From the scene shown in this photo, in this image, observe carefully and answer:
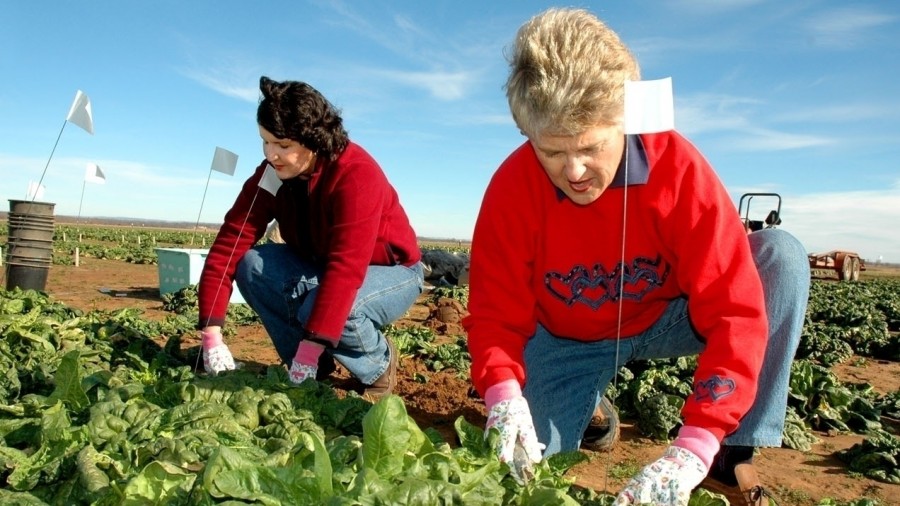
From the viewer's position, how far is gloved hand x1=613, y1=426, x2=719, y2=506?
191 centimetres

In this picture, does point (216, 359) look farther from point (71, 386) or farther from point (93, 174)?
point (93, 174)

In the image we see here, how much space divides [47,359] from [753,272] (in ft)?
12.2

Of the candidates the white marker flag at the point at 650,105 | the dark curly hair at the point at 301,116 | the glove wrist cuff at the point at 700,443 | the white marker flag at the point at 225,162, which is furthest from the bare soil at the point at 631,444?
the dark curly hair at the point at 301,116

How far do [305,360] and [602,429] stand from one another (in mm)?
1562

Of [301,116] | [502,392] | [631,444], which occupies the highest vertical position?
[301,116]

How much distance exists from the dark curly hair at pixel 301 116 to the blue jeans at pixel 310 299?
71 cm

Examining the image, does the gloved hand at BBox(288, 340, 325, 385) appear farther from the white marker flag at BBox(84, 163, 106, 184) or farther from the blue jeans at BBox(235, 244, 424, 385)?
the white marker flag at BBox(84, 163, 106, 184)

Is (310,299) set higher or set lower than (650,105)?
lower

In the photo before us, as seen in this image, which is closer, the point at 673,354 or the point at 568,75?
the point at 568,75

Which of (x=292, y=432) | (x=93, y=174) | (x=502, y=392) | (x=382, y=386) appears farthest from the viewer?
(x=93, y=174)

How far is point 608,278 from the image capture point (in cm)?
270

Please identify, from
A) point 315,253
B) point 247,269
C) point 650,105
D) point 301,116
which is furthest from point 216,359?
point 650,105

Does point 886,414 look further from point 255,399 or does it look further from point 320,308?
point 255,399

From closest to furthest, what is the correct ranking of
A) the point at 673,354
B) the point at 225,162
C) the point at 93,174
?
the point at 673,354
the point at 225,162
the point at 93,174
